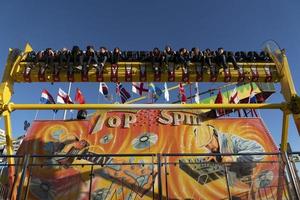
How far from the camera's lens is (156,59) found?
8.00 m

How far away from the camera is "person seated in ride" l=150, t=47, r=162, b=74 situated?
786cm

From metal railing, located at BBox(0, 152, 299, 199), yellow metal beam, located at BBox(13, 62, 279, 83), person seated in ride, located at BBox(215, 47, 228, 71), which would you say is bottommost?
metal railing, located at BBox(0, 152, 299, 199)

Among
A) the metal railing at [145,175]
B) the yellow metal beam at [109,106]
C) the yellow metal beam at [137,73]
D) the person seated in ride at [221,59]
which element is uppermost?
the person seated in ride at [221,59]

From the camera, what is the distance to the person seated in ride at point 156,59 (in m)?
7.86

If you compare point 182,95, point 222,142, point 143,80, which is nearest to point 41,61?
point 143,80

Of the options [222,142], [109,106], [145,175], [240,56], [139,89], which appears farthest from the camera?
[139,89]

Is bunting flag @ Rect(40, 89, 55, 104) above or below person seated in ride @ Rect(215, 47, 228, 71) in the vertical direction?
above

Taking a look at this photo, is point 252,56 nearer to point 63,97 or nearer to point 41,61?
point 41,61

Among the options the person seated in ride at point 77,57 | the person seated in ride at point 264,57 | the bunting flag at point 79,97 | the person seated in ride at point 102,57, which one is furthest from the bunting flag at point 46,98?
the person seated in ride at point 264,57

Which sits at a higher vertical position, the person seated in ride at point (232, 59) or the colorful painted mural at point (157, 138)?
the person seated in ride at point (232, 59)

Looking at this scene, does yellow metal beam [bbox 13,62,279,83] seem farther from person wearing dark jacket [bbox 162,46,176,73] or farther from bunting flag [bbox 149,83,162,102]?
bunting flag [bbox 149,83,162,102]

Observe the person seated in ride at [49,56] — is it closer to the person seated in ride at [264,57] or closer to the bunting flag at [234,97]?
the person seated in ride at [264,57]

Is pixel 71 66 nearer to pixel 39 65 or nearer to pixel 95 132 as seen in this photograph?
pixel 39 65

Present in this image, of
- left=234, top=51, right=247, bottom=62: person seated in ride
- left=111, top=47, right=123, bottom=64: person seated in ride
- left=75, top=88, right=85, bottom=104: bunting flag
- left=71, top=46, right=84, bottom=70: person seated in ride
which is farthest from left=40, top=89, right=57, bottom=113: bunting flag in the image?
left=234, top=51, right=247, bottom=62: person seated in ride
